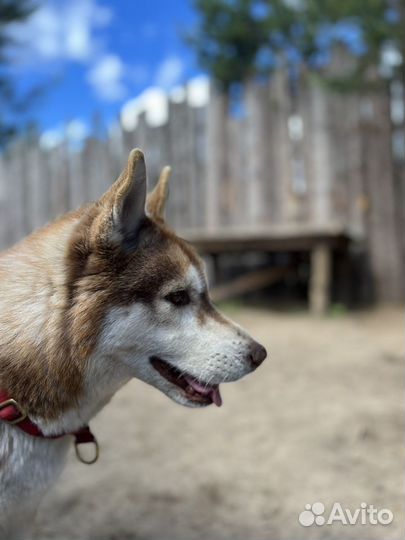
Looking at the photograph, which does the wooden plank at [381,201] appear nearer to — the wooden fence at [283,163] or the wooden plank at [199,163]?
the wooden fence at [283,163]

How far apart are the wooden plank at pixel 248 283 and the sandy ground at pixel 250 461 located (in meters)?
3.12

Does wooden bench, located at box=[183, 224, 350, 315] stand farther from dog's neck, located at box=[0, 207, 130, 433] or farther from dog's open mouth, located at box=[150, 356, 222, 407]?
dog's neck, located at box=[0, 207, 130, 433]

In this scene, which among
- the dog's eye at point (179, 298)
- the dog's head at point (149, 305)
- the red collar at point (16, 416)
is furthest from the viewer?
the dog's eye at point (179, 298)

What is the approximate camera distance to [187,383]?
7.38ft

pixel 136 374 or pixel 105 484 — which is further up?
pixel 136 374

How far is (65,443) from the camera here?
2160 millimetres

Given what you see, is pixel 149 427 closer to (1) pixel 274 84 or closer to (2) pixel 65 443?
(2) pixel 65 443

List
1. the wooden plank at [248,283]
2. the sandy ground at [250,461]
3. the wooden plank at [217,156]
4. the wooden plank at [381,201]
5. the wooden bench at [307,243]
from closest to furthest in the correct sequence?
the sandy ground at [250,461]
the wooden bench at [307,243]
the wooden plank at [381,201]
the wooden plank at [248,283]
the wooden plank at [217,156]

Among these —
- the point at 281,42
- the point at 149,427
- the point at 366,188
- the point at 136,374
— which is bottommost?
the point at 149,427

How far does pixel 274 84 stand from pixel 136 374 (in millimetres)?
7957

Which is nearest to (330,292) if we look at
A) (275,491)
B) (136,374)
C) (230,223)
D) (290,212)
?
(290,212)

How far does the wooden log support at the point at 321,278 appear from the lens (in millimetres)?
8055

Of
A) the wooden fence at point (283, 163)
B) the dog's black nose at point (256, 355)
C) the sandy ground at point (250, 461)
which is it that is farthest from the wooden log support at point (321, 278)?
the dog's black nose at point (256, 355)

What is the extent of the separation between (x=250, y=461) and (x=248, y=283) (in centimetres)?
524
